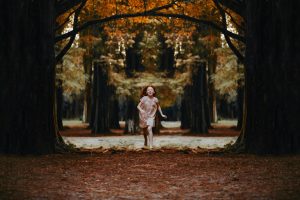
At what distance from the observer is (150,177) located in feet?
29.1

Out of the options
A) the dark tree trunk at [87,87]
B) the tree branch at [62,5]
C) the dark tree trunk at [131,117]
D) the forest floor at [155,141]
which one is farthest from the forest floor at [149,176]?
the dark tree trunk at [87,87]

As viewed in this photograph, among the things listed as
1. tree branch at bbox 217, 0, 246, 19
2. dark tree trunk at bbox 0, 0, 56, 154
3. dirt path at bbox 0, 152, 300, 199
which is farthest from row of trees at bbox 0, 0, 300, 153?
tree branch at bbox 217, 0, 246, 19

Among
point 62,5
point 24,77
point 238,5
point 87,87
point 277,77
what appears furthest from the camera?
point 87,87

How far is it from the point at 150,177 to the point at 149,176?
0.12m

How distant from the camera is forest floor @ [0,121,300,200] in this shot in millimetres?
7117

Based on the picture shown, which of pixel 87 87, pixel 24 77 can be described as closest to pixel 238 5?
pixel 24 77

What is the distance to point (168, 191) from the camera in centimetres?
744

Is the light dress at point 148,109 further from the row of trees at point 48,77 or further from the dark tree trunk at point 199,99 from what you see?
the dark tree trunk at point 199,99

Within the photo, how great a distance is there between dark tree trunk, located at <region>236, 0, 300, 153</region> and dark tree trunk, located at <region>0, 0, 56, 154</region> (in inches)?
217

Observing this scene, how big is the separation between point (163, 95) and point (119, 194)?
20.0m

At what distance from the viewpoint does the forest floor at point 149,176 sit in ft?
23.4

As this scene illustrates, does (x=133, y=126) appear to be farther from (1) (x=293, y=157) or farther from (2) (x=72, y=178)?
(2) (x=72, y=178)

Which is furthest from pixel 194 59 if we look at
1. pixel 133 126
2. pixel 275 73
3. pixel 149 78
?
pixel 275 73

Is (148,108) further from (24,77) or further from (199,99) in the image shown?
(199,99)
